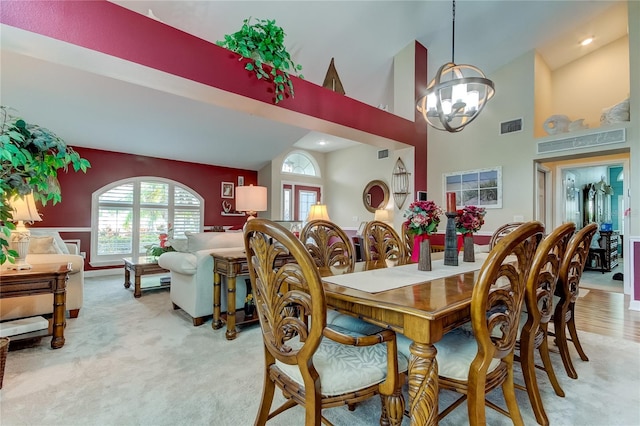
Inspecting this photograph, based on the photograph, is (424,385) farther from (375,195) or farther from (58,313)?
(375,195)

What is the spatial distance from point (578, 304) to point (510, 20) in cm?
382

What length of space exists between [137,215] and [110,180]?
0.78m

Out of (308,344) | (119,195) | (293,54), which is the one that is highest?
(293,54)

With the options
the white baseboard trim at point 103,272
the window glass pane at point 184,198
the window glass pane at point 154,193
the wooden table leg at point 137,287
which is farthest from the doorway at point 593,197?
the white baseboard trim at point 103,272

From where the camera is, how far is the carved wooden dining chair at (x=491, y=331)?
100 cm

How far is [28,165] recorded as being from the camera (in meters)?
1.48

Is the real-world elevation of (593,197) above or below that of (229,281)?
above

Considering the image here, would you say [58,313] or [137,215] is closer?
[58,313]

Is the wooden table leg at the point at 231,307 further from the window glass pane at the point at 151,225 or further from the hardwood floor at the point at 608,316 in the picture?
the window glass pane at the point at 151,225

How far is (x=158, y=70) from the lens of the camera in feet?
7.52

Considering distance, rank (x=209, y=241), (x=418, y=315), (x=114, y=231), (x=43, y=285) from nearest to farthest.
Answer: (x=418, y=315)
(x=43, y=285)
(x=209, y=241)
(x=114, y=231)

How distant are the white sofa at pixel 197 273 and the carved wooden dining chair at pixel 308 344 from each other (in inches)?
69.3

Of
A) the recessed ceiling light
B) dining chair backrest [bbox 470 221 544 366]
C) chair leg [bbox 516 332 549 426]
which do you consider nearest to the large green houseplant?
dining chair backrest [bbox 470 221 544 366]

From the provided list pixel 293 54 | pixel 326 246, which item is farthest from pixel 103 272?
pixel 326 246
